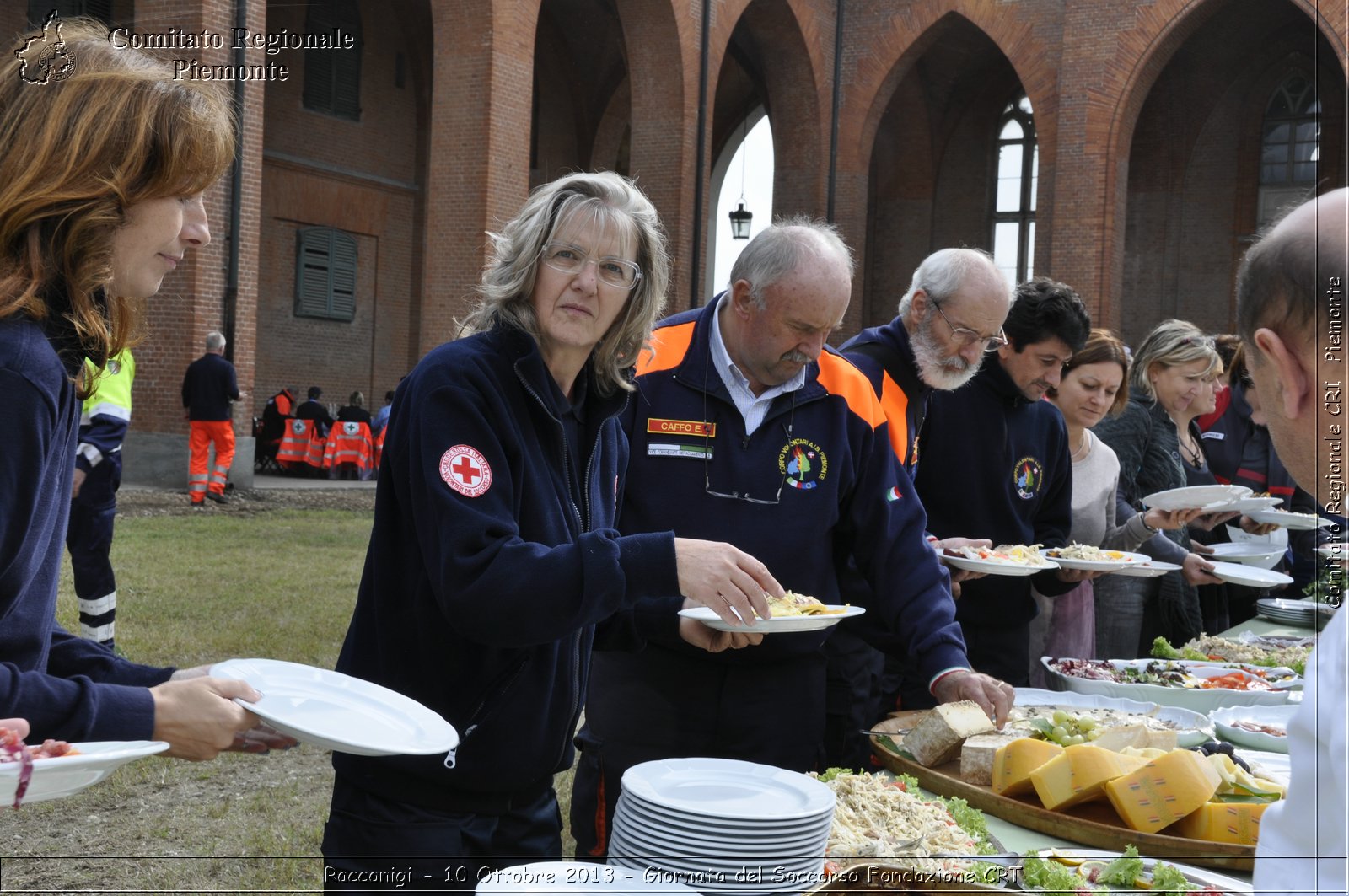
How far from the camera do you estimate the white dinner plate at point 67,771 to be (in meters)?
1.19

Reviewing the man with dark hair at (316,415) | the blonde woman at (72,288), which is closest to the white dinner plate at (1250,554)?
the blonde woman at (72,288)

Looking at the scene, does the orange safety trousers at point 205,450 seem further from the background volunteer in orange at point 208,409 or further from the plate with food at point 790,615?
the plate with food at point 790,615

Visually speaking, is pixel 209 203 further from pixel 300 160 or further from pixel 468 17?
pixel 300 160

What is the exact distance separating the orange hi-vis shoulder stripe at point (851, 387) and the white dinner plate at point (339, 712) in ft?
5.23

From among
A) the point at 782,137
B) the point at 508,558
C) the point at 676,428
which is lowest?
the point at 508,558

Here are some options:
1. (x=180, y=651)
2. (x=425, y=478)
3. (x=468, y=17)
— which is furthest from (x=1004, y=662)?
(x=468, y=17)

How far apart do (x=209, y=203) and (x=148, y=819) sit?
10441mm

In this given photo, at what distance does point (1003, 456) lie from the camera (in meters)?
3.69

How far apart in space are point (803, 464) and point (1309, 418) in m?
1.56

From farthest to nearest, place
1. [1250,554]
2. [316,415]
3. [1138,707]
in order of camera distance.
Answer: [316,415], [1250,554], [1138,707]

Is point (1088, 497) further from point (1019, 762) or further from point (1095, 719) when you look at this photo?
point (1019, 762)

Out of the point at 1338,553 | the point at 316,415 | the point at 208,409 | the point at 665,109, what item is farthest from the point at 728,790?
the point at 665,109

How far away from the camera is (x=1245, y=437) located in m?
6.29

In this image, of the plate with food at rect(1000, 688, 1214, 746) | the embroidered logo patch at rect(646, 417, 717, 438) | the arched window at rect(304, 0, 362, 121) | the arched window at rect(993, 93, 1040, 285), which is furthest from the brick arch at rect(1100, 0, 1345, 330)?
Result: the embroidered logo patch at rect(646, 417, 717, 438)
